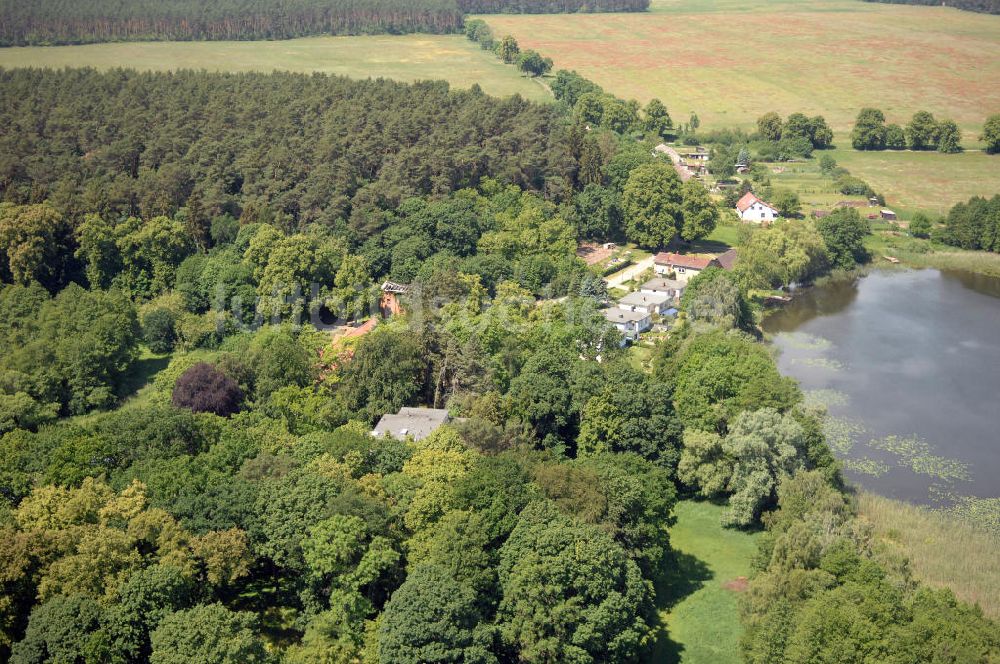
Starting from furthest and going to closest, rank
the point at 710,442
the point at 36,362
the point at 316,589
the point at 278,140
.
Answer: the point at 278,140, the point at 36,362, the point at 710,442, the point at 316,589

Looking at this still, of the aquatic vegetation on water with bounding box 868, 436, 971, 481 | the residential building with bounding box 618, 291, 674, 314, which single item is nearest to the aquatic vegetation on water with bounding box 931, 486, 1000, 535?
the aquatic vegetation on water with bounding box 868, 436, 971, 481

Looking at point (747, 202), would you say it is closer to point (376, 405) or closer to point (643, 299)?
point (643, 299)

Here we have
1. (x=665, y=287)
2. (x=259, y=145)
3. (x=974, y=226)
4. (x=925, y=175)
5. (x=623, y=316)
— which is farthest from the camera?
(x=925, y=175)

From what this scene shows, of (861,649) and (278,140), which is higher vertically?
(278,140)

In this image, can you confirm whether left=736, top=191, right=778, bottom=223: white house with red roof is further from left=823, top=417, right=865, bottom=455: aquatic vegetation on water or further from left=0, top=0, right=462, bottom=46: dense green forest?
left=0, top=0, right=462, bottom=46: dense green forest

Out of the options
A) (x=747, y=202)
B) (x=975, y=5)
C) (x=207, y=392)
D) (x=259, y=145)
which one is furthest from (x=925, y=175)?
(x=207, y=392)

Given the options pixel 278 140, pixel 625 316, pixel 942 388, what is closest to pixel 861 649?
pixel 942 388

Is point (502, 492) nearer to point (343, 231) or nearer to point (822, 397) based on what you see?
point (822, 397)

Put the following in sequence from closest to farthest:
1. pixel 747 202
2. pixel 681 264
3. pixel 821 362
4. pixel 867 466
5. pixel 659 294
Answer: pixel 867 466, pixel 821 362, pixel 659 294, pixel 681 264, pixel 747 202
